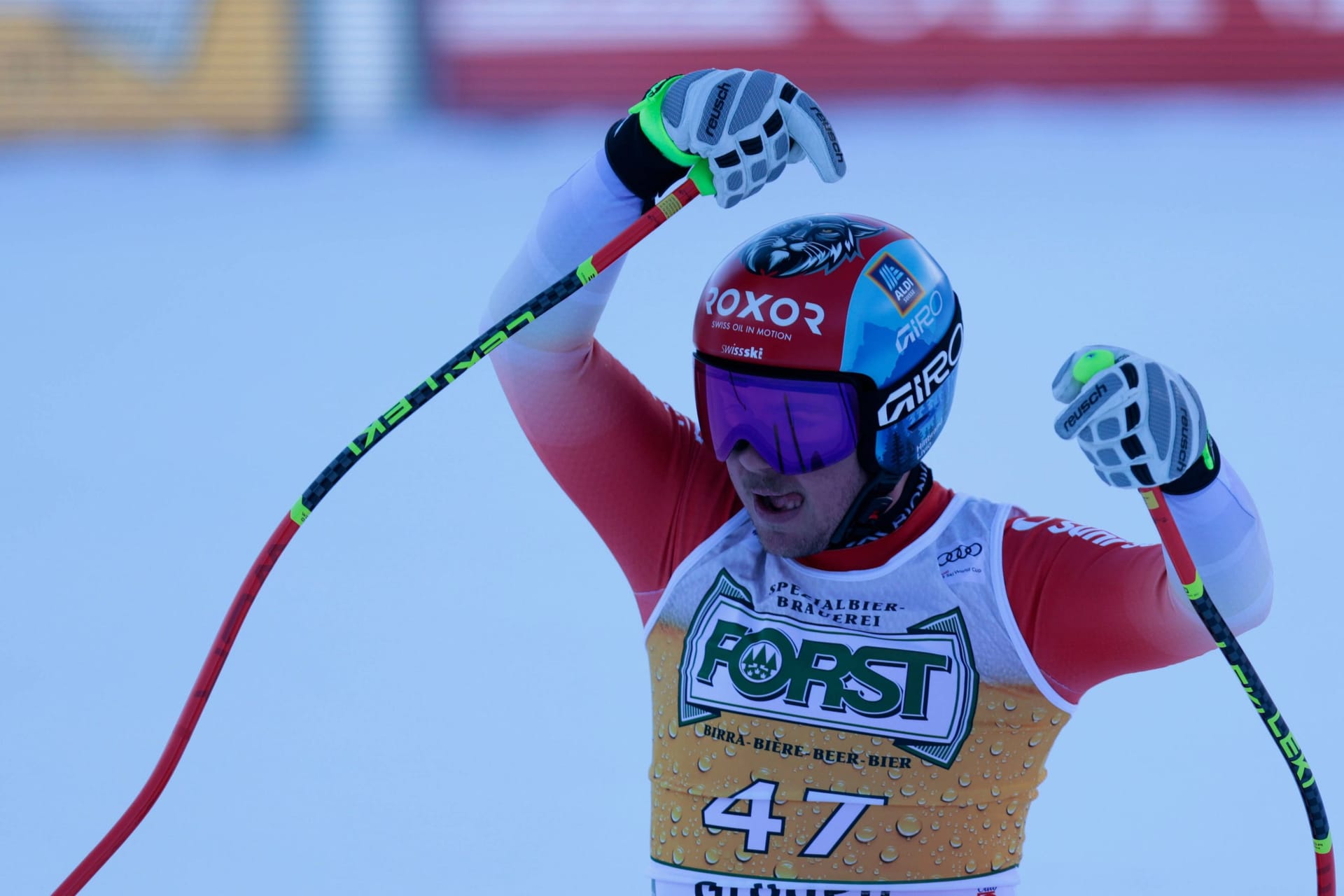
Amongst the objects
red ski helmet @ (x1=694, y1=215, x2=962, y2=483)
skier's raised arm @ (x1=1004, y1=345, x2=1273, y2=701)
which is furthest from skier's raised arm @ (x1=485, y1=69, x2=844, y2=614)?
skier's raised arm @ (x1=1004, y1=345, x2=1273, y2=701)

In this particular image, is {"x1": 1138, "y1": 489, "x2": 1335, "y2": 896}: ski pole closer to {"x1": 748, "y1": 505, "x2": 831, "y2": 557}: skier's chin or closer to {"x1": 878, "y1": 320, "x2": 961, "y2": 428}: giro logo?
{"x1": 878, "y1": 320, "x2": 961, "y2": 428}: giro logo

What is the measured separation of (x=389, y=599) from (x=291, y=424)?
1.26 metres

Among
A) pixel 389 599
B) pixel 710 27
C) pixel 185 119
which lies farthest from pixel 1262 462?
pixel 185 119

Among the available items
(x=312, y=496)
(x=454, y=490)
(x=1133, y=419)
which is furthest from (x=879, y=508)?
(x=454, y=490)

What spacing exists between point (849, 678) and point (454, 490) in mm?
2996

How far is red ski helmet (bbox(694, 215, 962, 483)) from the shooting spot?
2191 millimetres

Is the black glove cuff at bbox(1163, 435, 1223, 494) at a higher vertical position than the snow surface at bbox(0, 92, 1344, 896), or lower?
lower

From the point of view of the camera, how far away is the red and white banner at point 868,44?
937 cm

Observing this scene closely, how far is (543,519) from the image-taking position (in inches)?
196

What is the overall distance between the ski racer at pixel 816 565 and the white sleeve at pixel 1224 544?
7cm

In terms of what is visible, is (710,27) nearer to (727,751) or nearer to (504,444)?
(504,444)

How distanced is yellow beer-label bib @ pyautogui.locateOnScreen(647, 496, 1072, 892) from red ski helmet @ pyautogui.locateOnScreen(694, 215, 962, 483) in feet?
0.67

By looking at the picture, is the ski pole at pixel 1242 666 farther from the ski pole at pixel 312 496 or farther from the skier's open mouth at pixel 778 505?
the ski pole at pixel 312 496

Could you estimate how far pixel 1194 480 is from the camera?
6.57 ft
